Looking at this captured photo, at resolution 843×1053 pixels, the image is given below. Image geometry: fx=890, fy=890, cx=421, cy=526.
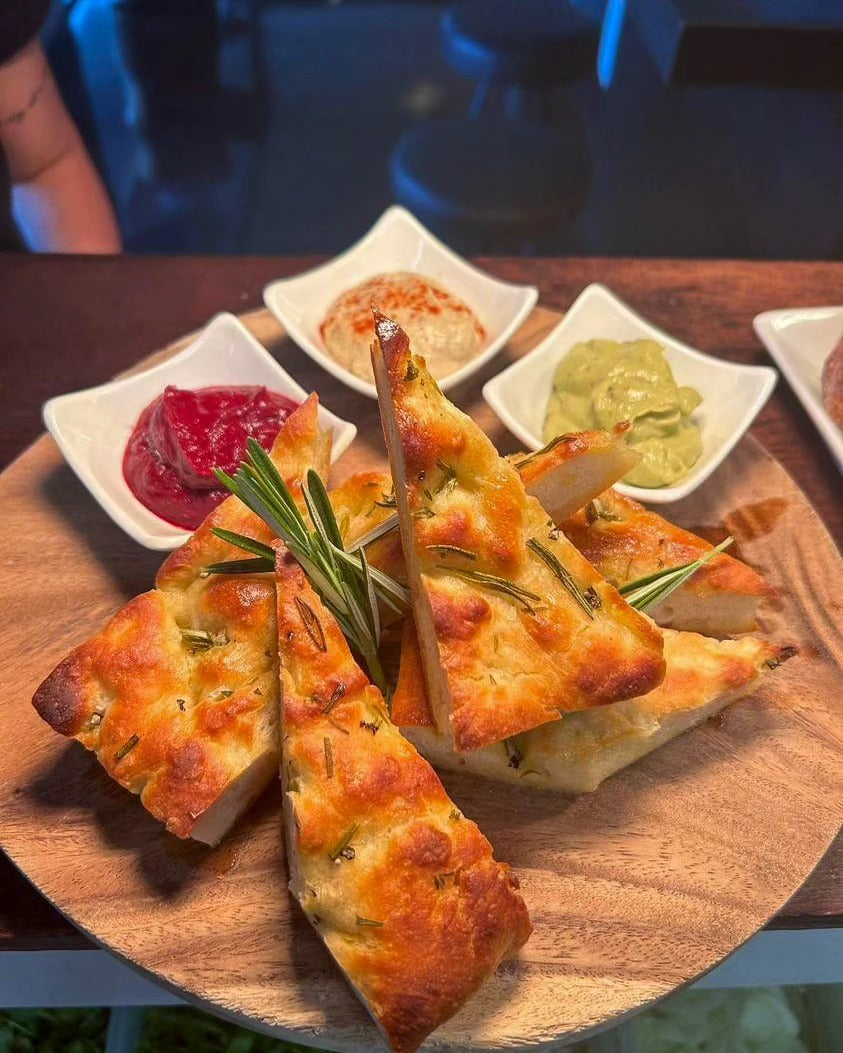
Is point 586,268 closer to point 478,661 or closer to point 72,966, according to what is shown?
point 478,661

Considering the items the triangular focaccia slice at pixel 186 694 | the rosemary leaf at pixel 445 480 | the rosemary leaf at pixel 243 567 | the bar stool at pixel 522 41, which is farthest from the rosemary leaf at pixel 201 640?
the bar stool at pixel 522 41

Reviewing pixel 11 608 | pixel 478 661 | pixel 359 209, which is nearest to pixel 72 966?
pixel 11 608

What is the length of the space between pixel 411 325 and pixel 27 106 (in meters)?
2.61

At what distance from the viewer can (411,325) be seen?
3.05 metres

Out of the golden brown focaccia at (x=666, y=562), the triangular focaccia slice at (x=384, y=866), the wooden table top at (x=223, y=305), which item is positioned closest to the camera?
the triangular focaccia slice at (x=384, y=866)

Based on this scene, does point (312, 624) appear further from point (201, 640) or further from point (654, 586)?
point (654, 586)

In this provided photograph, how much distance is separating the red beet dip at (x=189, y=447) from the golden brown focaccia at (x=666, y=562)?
102cm

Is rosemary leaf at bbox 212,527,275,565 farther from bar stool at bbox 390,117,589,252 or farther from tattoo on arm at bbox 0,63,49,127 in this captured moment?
bar stool at bbox 390,117,589,252

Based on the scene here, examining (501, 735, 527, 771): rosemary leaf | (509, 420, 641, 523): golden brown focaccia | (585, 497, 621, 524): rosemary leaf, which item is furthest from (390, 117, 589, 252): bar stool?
(501, 735, 527, 771): rosemary leaf

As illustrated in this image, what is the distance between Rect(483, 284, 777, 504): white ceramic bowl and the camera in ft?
9.27

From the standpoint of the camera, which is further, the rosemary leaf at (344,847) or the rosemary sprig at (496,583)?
the rosemary sprig at (496,583)

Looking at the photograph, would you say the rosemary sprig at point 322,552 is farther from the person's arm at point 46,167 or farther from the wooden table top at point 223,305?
the person's arm at point 46,167

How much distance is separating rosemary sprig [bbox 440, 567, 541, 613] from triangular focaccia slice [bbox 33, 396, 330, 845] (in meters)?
0.49

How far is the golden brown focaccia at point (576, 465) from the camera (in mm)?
2162
